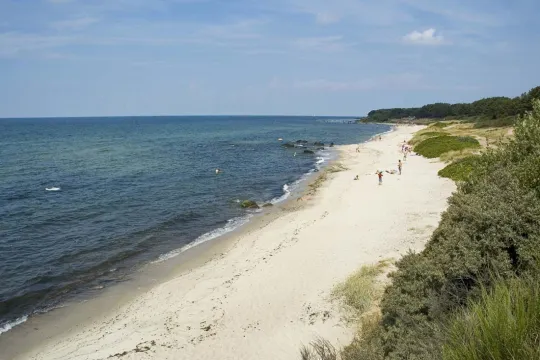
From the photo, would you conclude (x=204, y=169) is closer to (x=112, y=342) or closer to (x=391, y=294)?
(x=112, y=342)

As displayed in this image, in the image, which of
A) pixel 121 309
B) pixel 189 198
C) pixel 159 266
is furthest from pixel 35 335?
pixel 189 198

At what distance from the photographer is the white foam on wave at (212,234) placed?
22.8 metres

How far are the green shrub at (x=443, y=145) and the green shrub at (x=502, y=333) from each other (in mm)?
45201

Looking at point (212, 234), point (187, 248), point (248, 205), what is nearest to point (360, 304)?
point (187, 248)

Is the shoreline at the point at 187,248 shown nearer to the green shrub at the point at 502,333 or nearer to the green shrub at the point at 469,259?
the green shrub at the point at 469,259

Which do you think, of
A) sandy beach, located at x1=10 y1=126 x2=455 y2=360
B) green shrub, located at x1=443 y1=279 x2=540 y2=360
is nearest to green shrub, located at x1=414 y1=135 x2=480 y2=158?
sandy beach, located at x1=10 y1=126 x2=455 y2=360

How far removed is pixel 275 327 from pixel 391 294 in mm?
4454

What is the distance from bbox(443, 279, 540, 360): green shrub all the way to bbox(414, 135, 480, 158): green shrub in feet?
148

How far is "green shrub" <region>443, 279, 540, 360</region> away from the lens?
14.6 ft

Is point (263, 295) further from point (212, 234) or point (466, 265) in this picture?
point (212, 234)

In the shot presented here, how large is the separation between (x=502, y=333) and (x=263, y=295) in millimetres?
12037

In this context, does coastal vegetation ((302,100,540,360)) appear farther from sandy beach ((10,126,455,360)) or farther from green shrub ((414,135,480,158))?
green shrub ((414,135,480,158))

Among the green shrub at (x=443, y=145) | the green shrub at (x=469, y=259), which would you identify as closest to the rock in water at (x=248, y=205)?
the green shrub at (x=469, y=259)

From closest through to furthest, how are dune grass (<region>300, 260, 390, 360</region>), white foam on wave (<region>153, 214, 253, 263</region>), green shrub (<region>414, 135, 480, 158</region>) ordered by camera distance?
dune grass (<region>300, 260, 390, 360</region>), white foam on wave (<region>153, 214, 253, 263</region>), green shrub (<region>414, 135, 480, 158</region>)
